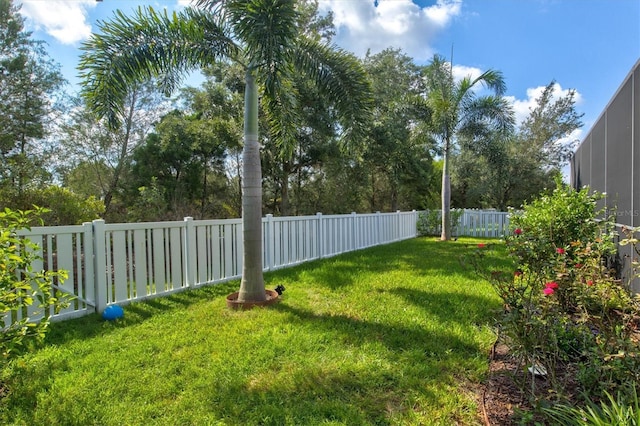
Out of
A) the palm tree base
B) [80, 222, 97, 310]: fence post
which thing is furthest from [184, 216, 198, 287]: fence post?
[80, 222, 97, 310]: fence post

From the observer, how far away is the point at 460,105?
1108 centimetres

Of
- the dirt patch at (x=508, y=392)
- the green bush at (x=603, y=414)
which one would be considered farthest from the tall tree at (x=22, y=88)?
the green bush at (x=603, y=414)

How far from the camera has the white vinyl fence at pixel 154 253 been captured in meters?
3.87

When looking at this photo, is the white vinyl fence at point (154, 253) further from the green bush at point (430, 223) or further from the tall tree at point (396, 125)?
the green bush at point (430, 223)

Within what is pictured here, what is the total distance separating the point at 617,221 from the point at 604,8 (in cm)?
355

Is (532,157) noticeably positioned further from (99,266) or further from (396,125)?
(99,266)

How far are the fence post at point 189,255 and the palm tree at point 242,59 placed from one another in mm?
1217

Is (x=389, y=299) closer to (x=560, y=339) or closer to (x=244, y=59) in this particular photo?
(x=560, y=339)

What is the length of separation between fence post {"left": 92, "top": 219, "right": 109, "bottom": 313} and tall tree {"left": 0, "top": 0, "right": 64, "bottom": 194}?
22.6ft

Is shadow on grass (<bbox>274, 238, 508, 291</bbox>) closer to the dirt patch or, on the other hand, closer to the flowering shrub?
the flowering shrub

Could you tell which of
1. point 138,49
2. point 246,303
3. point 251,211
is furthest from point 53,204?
point 246,303

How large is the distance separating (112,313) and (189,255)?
1387 millimetres

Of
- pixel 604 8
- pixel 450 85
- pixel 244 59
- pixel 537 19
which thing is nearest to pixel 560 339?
pixel 244 59

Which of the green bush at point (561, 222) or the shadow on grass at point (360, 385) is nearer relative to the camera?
the shadow on grass at point (360, 385)
